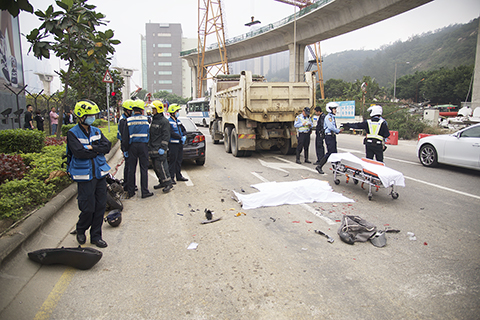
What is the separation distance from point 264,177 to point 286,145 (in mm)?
3923

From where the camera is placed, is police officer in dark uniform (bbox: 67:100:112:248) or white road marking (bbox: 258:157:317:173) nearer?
police officer in dark uniform (bbox: 67:100:112:248)

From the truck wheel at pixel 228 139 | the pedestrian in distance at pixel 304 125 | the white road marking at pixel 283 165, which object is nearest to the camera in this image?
the white road marking at pixel 283 165

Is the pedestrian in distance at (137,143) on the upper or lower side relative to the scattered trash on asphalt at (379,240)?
upper

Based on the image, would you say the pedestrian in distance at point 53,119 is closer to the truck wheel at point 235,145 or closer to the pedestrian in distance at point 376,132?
the truck wheel at point 235,145

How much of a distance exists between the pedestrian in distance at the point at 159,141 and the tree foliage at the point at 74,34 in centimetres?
244

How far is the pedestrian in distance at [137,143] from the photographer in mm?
6582

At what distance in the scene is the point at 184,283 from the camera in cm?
338

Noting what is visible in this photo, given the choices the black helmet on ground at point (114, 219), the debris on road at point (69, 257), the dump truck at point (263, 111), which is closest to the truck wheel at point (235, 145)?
the dump truck at point (263, 111)

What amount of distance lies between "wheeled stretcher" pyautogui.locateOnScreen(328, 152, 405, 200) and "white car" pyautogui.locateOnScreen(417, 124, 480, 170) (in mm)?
3696

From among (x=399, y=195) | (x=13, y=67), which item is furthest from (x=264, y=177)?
(x=13, y=67)

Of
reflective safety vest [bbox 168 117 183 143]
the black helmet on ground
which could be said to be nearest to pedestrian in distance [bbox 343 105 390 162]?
reflective safety vest [bbox 168 117 183 143]

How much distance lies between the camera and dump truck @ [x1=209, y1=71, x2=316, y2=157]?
1057 centimetres

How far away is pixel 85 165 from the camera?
4.06 m

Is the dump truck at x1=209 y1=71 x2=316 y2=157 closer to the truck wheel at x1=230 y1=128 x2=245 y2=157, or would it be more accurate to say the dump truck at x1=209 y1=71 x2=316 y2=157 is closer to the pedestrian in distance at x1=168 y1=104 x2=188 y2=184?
the truck wheel at x1=230 y1=128 x2=245 y2=157
